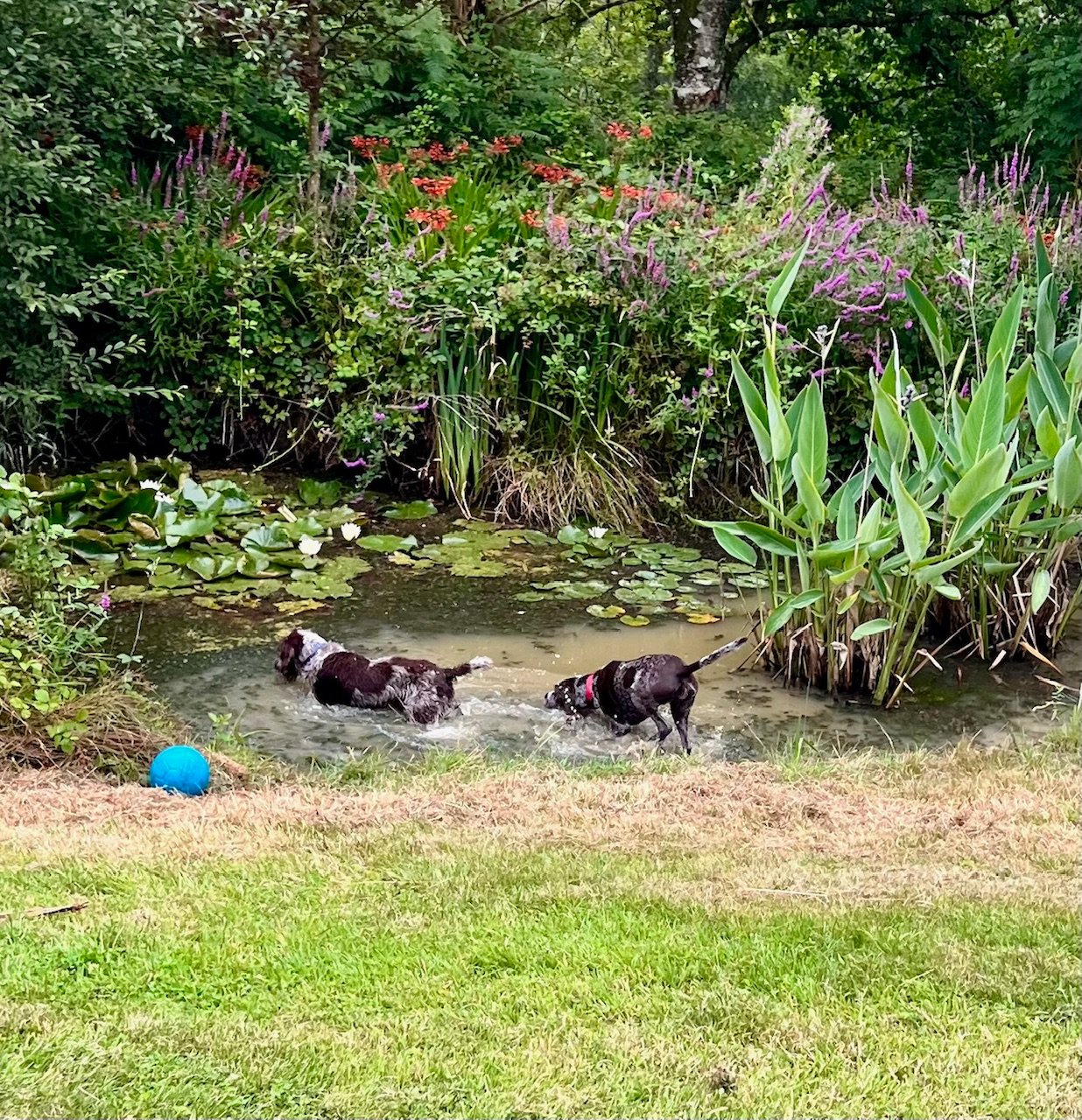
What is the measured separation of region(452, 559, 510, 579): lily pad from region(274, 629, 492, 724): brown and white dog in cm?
186

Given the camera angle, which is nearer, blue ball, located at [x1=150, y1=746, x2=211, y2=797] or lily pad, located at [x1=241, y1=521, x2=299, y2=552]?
blue ball, located at [x1=150, y1=746, x2=211, y2=797]

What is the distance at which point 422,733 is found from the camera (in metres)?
5.88

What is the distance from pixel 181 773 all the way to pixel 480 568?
341 centimetres

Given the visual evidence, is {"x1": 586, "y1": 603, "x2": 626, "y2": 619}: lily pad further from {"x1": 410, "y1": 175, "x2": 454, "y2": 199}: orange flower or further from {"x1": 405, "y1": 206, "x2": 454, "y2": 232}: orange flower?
{"x1": 410, "y1": 175, "x2": 454, "y2": 199}: orange flower

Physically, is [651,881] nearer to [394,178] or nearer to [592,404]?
[592,404]

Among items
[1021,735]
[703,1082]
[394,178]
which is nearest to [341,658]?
[1021,735]

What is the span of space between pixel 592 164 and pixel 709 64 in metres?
3.70

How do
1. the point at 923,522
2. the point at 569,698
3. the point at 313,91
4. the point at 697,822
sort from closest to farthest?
the point at 697,822 < the point at 923,522 < the point at 569,698 < the point at 313,91

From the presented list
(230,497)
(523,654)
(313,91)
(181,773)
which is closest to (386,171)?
(313,91)

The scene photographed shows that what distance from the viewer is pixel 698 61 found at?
14305mm

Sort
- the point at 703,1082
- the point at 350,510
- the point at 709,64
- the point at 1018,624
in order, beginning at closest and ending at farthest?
the point at 703,1082 → the point at 1018,624 → the point at 350,510 → the point at 709,64

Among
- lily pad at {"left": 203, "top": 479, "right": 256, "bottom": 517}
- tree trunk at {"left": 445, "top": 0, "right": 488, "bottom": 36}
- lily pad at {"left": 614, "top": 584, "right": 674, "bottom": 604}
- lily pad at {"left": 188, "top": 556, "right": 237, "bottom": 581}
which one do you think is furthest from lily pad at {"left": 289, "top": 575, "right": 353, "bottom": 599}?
tree trunk at {"left": 445, "top": 0, "right": 488, "bottom": 36}

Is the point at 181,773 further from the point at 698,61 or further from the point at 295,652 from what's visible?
the point at 698,61

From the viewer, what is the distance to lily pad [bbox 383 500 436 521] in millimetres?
8867
